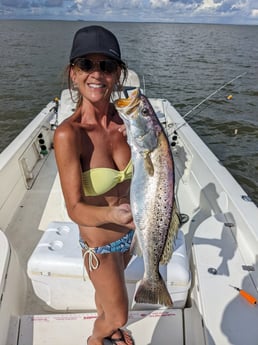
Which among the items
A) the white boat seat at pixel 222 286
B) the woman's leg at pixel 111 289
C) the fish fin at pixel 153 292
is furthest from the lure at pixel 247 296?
the woman's leg at pixel 111 289

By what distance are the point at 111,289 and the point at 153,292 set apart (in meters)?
0.31

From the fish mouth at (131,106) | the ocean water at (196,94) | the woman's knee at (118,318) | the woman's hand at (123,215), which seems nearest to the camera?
the fish mouth at (131,106)

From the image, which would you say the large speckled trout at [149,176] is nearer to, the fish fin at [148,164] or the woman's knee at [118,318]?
the fish fin at [148,164]

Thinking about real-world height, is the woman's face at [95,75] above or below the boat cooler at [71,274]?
above

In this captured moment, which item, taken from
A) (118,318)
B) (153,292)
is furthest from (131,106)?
(118,318)

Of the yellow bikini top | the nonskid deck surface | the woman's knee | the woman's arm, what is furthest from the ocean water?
the nonskid deck surface

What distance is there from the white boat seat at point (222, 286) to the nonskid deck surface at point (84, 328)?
0.46 metres

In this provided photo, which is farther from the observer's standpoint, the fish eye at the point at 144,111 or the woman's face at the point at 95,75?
the woman's face at the point at 95,75

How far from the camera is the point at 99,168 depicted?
1812 millimetres

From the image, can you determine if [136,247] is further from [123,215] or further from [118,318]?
[118,318]

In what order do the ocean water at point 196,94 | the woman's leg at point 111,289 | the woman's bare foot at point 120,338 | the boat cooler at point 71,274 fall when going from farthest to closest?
the ocean water at point 196,94
the boat cooler at point 71,274
the woman's bare foot at point 120,338
the woman's leg at point 111,289

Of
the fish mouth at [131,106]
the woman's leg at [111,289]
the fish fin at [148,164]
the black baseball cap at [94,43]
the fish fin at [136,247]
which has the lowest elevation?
the woman's leg at [111,289]

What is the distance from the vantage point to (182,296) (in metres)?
2.65

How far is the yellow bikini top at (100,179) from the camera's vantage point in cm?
180
